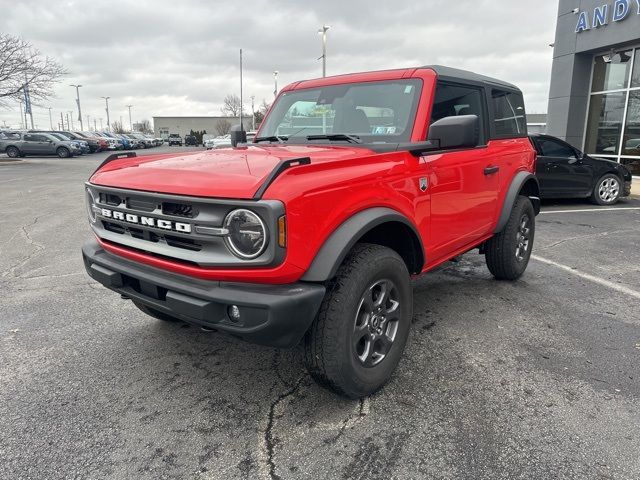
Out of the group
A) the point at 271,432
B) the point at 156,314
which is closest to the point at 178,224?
the point at 271,432

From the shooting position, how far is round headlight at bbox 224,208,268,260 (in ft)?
7.12

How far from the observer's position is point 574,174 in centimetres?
971

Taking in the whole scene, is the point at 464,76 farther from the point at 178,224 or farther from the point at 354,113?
the point at 178,224

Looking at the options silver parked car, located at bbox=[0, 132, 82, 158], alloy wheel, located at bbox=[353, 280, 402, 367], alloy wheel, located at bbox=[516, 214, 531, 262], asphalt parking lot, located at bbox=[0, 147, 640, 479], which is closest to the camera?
asphalt parking lot, located at bbox=[0, 147, 640, 479]

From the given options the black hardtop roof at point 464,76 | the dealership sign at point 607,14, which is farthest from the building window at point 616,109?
the black hardtop roof at point 464,76

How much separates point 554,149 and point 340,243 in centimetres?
863

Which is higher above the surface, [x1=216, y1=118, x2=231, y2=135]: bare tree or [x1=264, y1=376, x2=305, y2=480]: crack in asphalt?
[x1=216, y1=118, x2=231, y2=135]: bare tree

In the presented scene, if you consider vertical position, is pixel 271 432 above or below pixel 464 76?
below

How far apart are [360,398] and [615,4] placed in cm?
1510

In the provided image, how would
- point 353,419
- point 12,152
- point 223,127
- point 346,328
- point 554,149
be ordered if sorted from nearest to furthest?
point 346,328 < point 353,419 < point 554,149 < point 12,152 < point 223,127

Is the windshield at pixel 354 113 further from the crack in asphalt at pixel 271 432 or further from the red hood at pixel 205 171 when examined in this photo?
the crack in asphalt at pixel 271 432

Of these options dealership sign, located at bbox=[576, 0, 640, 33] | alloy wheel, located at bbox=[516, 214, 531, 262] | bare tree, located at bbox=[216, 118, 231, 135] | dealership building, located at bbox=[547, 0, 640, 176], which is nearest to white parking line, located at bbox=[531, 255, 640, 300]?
alloy wheel, located at bbox=[516, 214, 531, 262]

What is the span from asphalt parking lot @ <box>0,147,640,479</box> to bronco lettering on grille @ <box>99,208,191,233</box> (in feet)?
3.40

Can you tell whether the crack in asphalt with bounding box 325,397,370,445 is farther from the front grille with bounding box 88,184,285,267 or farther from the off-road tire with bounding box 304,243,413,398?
the front grille with bounding box 88,184,285,267
